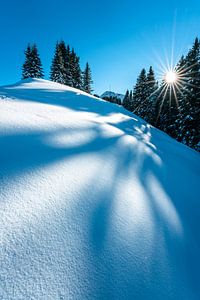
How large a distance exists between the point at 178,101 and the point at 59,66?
17.7m

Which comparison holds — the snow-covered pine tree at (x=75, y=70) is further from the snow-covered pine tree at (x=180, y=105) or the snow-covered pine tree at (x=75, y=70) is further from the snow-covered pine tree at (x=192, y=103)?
the snow-covered pine tree at (x=192, y=103)

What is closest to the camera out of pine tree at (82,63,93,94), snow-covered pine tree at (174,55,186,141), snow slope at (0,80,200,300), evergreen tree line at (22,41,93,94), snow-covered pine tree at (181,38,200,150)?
snow slope at (0,80,200,300)

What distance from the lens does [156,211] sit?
6.34 feet

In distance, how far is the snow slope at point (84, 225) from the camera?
1.02 meters

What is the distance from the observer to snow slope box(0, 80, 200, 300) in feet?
3.35

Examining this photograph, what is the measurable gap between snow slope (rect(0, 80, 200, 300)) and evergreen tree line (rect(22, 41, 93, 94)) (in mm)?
24269

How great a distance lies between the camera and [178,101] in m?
16.8

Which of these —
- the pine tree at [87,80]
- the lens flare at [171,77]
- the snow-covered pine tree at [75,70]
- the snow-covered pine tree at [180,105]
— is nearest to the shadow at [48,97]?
the snow-covered pine tree at [180,105]

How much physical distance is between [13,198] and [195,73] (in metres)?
18.4

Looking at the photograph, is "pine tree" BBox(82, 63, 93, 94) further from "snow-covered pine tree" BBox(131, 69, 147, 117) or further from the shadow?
the shadow

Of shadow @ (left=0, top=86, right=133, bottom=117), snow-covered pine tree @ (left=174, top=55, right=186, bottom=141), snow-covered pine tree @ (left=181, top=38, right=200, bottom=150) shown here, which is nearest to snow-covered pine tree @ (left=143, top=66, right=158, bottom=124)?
snow-covered pine tree @ (left=174, top=55, right=186, bottom=141)

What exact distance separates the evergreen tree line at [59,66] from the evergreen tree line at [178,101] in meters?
10.8

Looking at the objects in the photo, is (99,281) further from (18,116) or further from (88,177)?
(18,116)

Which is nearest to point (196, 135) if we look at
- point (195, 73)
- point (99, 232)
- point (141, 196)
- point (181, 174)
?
point (195, 73)
